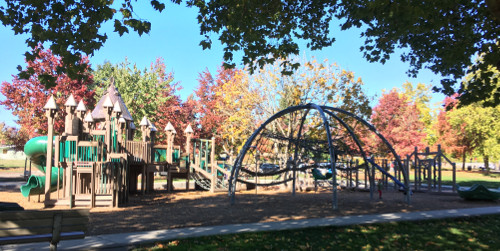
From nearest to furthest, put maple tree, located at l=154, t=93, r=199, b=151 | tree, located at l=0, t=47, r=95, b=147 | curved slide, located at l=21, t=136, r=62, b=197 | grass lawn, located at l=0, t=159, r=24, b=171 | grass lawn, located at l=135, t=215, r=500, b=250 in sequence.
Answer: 1. grass lawn, located at l=135, t=215, r=500, b=250
2. curved slide, located at l=21, t=136, r=62, b=197
3. tree, located at l=0, t=47, r=95, b=147
4. maple tree, located at l=154, t=93, r=199, b=151
5. grass lawn, located at l=0, t=159, r=24, b=171

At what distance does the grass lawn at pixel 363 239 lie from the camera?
6.80 meters

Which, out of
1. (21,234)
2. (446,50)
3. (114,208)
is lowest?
(114,208)

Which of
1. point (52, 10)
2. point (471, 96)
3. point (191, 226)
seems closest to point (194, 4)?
point (52, 10)

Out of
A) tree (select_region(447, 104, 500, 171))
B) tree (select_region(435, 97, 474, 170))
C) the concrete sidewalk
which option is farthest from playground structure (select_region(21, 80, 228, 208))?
tree (select_region(435, 97, 474, 170))

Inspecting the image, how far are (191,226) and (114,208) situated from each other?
4.84 metres

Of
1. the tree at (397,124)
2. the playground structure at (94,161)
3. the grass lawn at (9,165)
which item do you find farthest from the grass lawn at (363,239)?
the grass lawn at (9,165)

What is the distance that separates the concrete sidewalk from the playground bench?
705 mm

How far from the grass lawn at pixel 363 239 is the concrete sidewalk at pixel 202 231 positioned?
39cm

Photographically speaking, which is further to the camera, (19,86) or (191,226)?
(19,86)

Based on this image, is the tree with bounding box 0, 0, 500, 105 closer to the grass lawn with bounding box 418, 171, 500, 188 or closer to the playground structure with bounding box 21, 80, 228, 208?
the playground structure with bounding box 21, 80, 228, 208

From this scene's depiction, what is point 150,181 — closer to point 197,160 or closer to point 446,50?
point 197,160

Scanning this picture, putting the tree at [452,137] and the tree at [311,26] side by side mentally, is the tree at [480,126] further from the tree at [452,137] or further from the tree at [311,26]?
the tree at [311,26]

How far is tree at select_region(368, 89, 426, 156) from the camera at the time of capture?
32875 mm

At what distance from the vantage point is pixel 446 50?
32.0 ft
